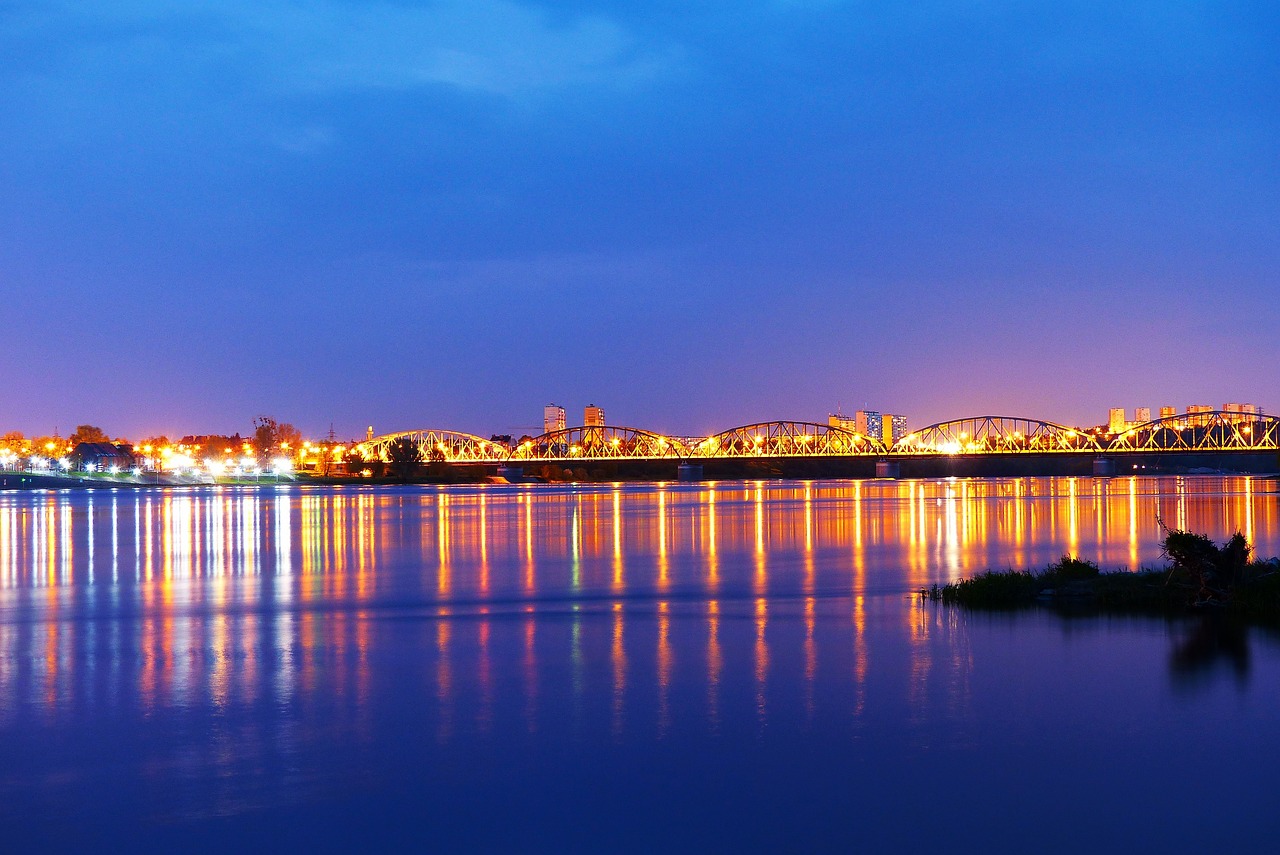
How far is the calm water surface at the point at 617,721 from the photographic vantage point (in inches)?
334

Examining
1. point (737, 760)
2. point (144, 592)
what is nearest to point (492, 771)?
point (737, 760)

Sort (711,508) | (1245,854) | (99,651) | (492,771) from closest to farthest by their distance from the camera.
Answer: (1245,854), (492,771), (99,651), (711,508)

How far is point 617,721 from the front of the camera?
37.9 ft

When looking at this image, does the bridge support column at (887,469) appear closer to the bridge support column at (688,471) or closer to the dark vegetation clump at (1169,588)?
the bridge support column at (688,471)

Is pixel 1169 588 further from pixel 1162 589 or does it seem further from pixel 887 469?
pixel 887 469

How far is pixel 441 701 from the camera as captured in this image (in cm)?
1259

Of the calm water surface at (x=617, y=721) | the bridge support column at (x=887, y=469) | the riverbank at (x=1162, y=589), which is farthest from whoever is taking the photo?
the bridge support column at (x=887, y=469)

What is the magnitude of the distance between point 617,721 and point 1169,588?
12.3 metres

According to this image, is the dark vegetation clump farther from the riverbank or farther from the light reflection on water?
the light reflection on water

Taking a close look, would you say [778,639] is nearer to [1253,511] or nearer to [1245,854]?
[1245,854]

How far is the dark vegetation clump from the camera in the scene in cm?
1933

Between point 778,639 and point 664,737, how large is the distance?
628cm

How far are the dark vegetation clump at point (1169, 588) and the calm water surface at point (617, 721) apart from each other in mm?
1439

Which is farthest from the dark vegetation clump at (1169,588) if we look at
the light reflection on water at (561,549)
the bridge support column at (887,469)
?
the bridge support column at (887,469)
